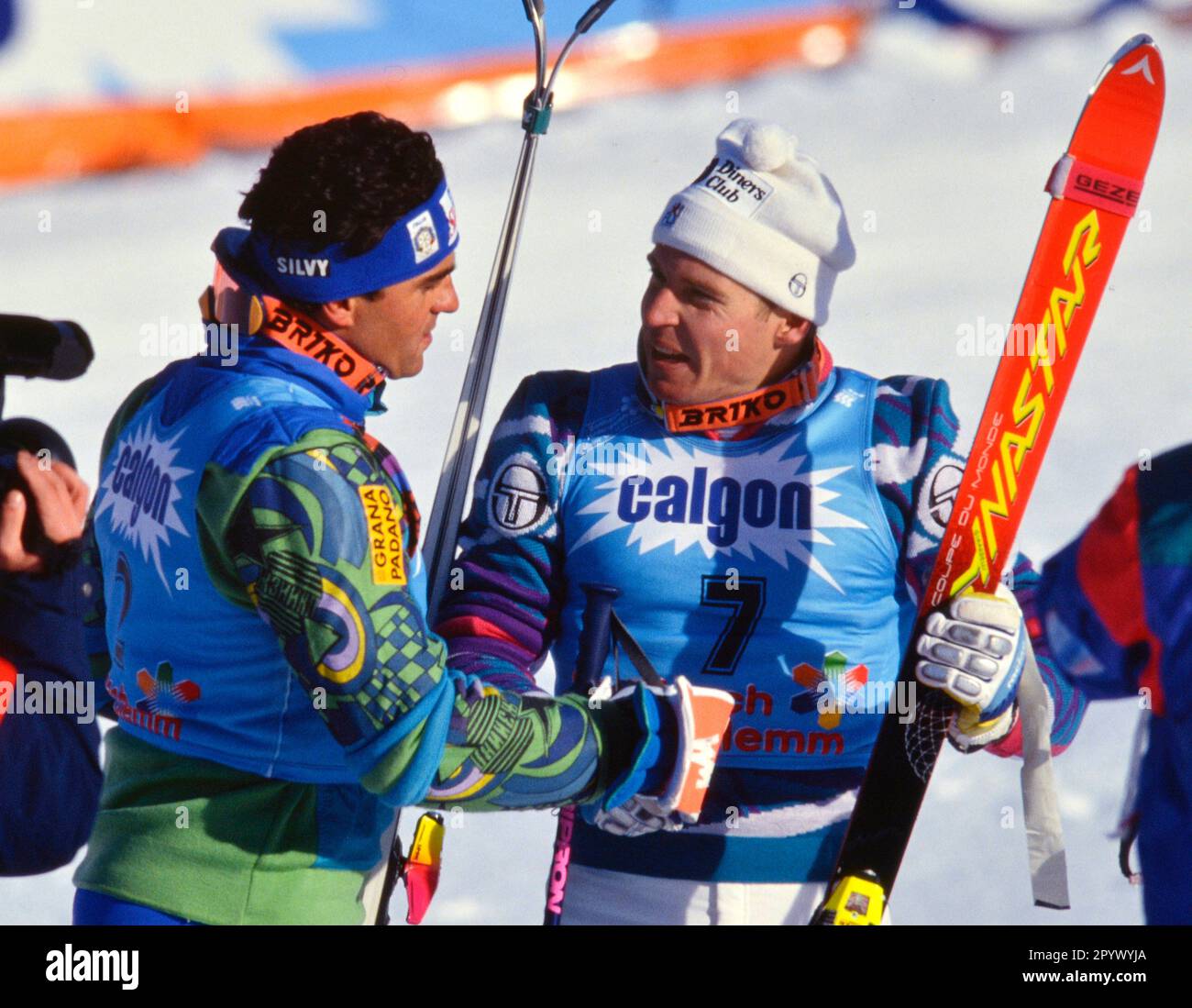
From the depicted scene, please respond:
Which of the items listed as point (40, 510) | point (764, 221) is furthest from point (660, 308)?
point (40, 510)

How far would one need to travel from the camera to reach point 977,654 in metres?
2.79

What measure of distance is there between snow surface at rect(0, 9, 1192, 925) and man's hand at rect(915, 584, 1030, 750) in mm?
1533

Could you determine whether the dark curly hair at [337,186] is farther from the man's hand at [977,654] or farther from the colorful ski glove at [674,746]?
the man's hand at [977,654]

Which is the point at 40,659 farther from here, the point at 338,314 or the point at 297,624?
the point at 297,624

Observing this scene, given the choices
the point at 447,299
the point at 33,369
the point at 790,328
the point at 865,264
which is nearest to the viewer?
the point at 447,299

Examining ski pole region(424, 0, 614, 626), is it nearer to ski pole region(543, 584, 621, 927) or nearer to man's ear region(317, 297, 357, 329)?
ski pole region(543, 584, 621, 927)

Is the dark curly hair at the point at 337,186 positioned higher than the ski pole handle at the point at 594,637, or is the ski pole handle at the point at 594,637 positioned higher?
the dark curly hair at the point at 337,186

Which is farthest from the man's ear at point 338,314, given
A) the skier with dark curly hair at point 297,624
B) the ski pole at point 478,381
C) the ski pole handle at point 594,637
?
the ski pole handle at point 594,637

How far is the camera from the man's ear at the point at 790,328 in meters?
3.12

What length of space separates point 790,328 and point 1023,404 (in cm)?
44

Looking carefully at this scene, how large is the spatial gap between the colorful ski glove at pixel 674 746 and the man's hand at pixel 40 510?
1.48m

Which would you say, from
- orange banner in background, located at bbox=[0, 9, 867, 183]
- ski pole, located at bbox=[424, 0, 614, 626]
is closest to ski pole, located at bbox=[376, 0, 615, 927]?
ski pole, located at bbox=[424, 0, 614, 626]

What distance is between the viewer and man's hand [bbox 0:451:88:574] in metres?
3.53

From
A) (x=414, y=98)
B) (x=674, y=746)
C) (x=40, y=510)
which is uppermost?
(x=414, y=98)
